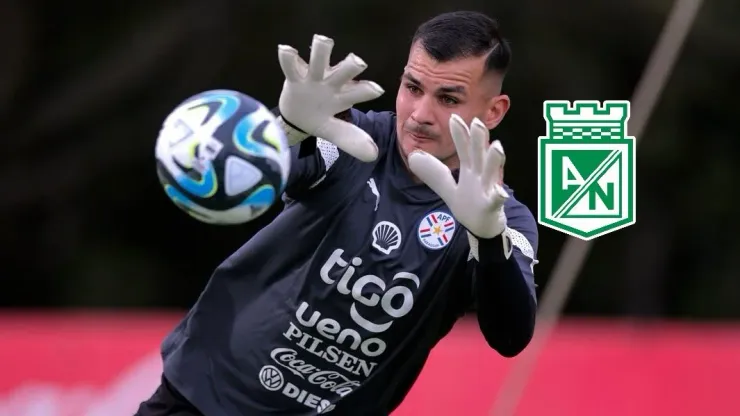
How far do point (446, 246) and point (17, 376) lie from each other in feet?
10.2

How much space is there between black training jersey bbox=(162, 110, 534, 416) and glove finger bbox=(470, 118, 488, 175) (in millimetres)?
423

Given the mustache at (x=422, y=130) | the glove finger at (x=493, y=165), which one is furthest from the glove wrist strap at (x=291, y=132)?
the glove finger at (x=493, y=165)

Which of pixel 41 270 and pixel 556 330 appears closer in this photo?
pixel 556 330

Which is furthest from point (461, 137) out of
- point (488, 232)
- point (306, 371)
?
point (306, 371)

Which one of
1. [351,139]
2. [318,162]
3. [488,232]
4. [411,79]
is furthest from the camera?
[411,79]

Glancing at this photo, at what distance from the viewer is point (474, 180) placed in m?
3.60

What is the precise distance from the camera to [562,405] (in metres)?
6.25

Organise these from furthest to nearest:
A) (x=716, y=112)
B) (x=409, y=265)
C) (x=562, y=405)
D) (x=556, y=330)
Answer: (x=716, y=112) → (x=556, y=330) → (x=562, y=405) → (x=409, y=265)

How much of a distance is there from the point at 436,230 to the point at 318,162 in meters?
0.41

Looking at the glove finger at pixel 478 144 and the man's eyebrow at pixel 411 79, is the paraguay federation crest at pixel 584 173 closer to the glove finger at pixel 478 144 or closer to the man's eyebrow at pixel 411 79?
the man's eyebrow at pixel 411 79

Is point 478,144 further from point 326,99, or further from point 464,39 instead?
→ point 464,39

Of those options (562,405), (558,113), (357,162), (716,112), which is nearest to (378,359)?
(357,162)

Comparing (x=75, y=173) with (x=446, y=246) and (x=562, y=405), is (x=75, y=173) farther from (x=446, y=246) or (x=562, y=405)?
(x=446, y=246)

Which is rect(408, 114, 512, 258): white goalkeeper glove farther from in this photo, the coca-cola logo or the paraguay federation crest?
the paraguay federation crest
